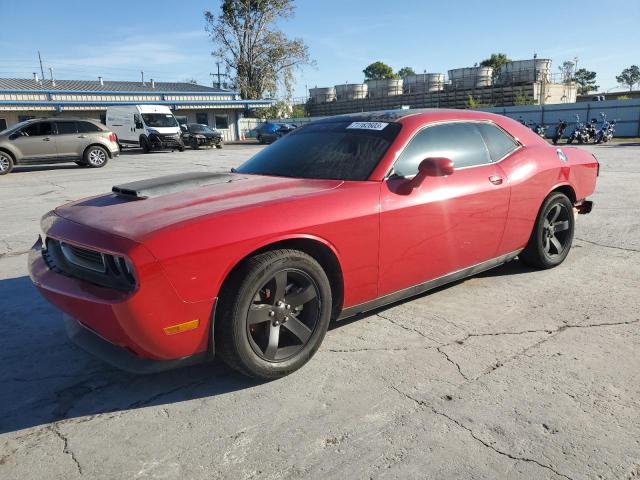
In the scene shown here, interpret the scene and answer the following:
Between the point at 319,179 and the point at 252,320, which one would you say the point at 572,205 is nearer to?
the point at 319,179

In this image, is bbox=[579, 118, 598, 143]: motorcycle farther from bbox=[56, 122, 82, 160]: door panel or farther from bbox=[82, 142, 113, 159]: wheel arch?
bbox=[56, 122, 82, 160]: door panel

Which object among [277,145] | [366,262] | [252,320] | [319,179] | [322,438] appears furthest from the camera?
[277,145]

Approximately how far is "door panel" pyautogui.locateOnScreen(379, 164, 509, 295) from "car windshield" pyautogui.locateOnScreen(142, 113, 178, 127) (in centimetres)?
2379

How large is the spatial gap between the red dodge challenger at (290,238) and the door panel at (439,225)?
1 cm

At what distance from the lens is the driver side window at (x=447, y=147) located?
3.35 m

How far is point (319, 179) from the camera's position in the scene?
3.32m

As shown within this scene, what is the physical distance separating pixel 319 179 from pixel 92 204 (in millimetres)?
1454

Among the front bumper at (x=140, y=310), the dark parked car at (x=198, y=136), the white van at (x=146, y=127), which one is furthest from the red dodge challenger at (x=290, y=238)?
the dark parked car at (x=198, y=136)

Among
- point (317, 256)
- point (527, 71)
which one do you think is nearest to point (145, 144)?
point (317, 256)

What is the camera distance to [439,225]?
11.1 feet

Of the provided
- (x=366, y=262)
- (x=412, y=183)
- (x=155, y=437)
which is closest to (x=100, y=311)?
(x=155, y=437)

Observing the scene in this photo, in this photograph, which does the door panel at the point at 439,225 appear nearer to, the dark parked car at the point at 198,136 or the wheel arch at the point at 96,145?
the wheel arch at the point at 96,145

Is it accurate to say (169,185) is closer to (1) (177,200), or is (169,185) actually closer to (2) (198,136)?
(1) (177,200)

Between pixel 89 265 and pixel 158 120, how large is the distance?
24.5 m
